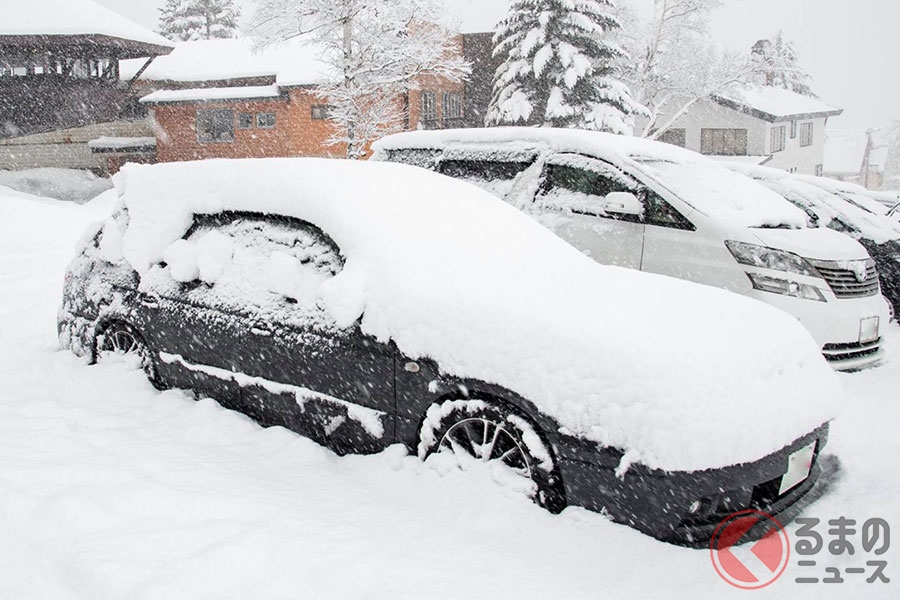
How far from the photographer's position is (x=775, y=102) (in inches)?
1490

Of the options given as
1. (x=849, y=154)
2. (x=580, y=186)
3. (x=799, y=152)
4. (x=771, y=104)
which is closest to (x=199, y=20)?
(x=771, y=104)

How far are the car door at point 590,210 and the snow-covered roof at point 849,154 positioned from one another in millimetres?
73315

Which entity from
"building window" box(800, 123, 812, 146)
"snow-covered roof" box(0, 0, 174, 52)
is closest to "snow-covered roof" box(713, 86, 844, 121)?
"building window" box(800, 123, 812, 146)

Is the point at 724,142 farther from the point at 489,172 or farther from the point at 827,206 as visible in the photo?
the point at 489,172

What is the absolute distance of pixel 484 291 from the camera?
133 inches

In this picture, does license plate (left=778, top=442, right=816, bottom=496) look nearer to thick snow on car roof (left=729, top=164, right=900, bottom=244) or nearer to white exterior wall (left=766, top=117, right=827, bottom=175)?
thick snow on car roof (left=729, top=164, right=900, bottom=244)

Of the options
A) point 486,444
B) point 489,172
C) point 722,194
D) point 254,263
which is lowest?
point 486,444

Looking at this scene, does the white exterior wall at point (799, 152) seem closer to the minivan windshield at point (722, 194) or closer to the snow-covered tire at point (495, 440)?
the minivan windshield at point (722, 194)

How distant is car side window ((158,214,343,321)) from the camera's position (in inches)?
148

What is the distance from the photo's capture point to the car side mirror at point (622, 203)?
5.50m

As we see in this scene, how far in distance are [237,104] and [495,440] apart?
2696cm

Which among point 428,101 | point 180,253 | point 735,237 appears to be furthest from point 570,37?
point 180,253

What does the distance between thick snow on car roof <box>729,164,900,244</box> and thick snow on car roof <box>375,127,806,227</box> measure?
2.47m

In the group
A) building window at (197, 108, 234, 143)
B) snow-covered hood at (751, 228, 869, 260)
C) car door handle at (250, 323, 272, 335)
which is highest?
building window at (197, 108, 234, 143)
